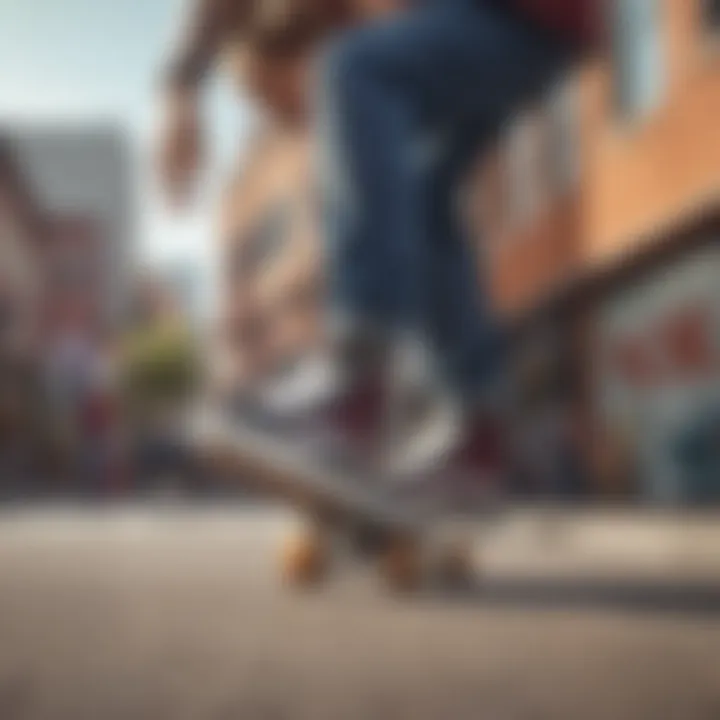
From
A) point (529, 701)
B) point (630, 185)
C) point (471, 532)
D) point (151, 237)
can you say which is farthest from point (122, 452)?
point (529, 701)

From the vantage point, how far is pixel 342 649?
0.61 metres

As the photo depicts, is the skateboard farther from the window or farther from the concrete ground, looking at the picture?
the window

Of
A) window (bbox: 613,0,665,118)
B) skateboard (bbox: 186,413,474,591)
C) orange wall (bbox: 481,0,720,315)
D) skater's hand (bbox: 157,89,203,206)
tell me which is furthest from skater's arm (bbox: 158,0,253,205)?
window (bbox: 613,0,665,118)

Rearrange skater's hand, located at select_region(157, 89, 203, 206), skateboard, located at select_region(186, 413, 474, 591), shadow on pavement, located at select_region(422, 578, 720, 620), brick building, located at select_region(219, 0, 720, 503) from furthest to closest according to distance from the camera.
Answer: brick building, located at select_region(219, 0, 720, 503) → skater's hand, located at select_region(157, 89, 203, 206) → skateboard, located at select_region(186, 413, 474, 591) → shadow on pavement, located at select_region(422, 578, 720, 620)

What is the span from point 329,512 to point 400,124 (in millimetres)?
335

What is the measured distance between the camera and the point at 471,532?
0.98 meters

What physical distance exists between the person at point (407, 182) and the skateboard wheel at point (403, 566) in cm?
6

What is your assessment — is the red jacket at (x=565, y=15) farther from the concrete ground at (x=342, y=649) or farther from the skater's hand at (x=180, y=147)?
the concrete ground at (x=342, y=649)

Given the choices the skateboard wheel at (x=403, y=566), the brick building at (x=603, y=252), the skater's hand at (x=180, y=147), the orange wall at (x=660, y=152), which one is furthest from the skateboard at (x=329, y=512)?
the orange wall at (x=660, y=152)

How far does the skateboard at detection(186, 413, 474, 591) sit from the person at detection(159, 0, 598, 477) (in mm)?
48

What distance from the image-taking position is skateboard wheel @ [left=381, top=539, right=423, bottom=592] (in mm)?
909

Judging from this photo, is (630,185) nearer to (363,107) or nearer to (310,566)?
(363,107)

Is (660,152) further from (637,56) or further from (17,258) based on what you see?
(17,258)

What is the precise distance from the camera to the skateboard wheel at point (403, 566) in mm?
909
